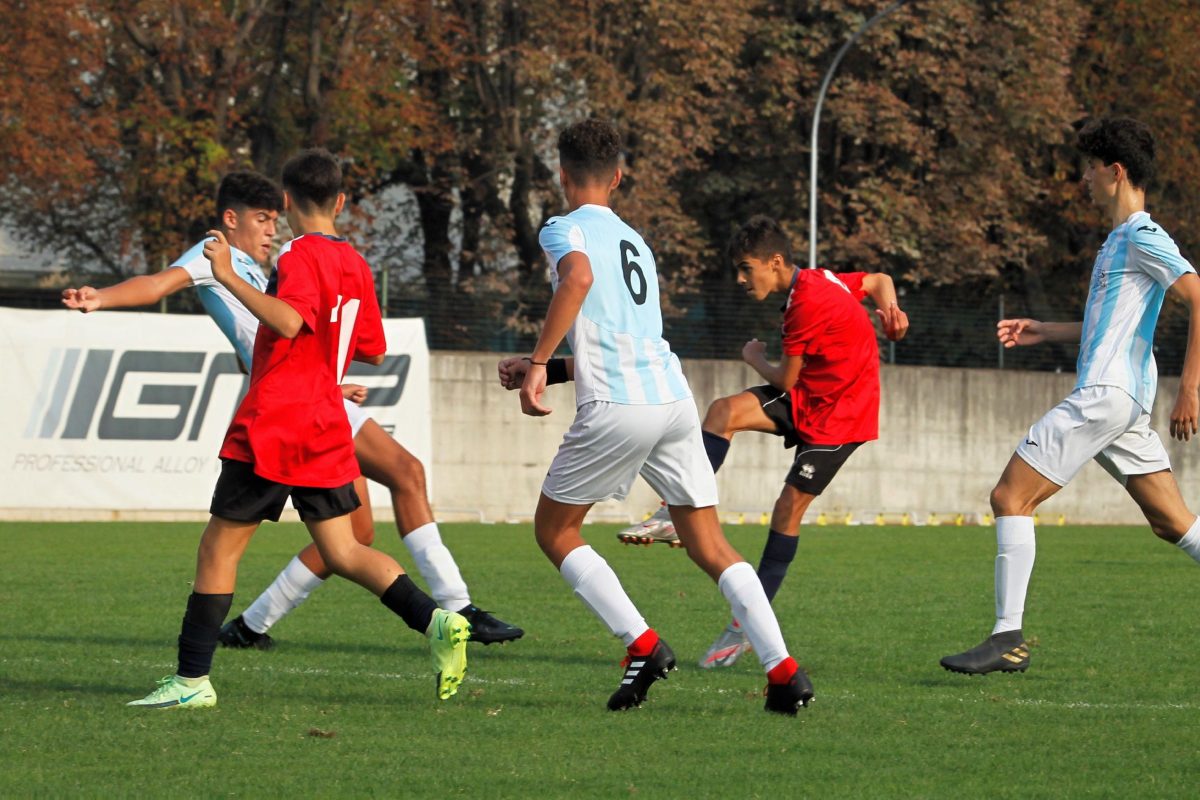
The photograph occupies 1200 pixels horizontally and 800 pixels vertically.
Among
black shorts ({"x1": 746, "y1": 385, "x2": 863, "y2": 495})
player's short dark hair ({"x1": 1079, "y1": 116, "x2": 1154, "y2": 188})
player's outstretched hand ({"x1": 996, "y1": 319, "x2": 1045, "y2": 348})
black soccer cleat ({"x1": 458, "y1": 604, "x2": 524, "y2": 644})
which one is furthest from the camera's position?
black shorts ({"x1": 746, "y1": 385, "x2": 863, "y2": 495})

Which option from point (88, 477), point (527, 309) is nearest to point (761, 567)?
point (88, 477)

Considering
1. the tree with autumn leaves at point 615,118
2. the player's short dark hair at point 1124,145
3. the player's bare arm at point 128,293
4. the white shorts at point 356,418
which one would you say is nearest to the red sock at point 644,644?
the player's bare arm at point 128,293

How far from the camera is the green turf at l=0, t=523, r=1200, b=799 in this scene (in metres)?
5.20

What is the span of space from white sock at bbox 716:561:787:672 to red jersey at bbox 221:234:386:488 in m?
1.43

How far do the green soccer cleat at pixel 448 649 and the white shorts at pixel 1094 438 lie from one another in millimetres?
2541

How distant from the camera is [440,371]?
22.6 meters

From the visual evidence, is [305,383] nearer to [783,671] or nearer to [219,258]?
[219,258]

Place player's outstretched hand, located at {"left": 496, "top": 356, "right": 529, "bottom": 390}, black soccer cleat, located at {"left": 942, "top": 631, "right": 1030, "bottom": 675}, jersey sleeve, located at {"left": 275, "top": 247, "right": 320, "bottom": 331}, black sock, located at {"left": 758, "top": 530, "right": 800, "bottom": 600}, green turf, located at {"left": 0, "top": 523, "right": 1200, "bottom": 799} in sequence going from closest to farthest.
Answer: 1. green turf, located at {"left": 0, "top": 523, "right": 1200, "bottom": 799}
2. jersey sleeve, located at {"left": 275, "top": 247, "right": 320, "bottom": 331}
3. player's outstretched hand, located at {"left": 496, "top": 356, "right": 529, "bottom": 390}
4. black soccer cleat, located at {"left": 942, "top": 631, "right": 1030, "bottom": 675}
5. black sock, located at {"left": 758, "top": 530, "right": 800, "bottom": 600}

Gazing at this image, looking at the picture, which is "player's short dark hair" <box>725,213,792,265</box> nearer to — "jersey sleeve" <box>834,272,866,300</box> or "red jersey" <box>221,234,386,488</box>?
"jersey sleeve" <box>834,272,866,300</box>

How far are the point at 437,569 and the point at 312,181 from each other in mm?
2273

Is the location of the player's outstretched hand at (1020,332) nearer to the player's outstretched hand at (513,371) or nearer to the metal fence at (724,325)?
the player's outstretched hand at (513,371)

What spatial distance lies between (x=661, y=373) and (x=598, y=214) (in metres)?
0.62

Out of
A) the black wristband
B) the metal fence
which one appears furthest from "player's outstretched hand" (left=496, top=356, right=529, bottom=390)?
the metal fence

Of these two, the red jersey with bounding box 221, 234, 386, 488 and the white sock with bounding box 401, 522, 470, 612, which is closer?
the red jersey with bounding box 221, 234, 386, 488
